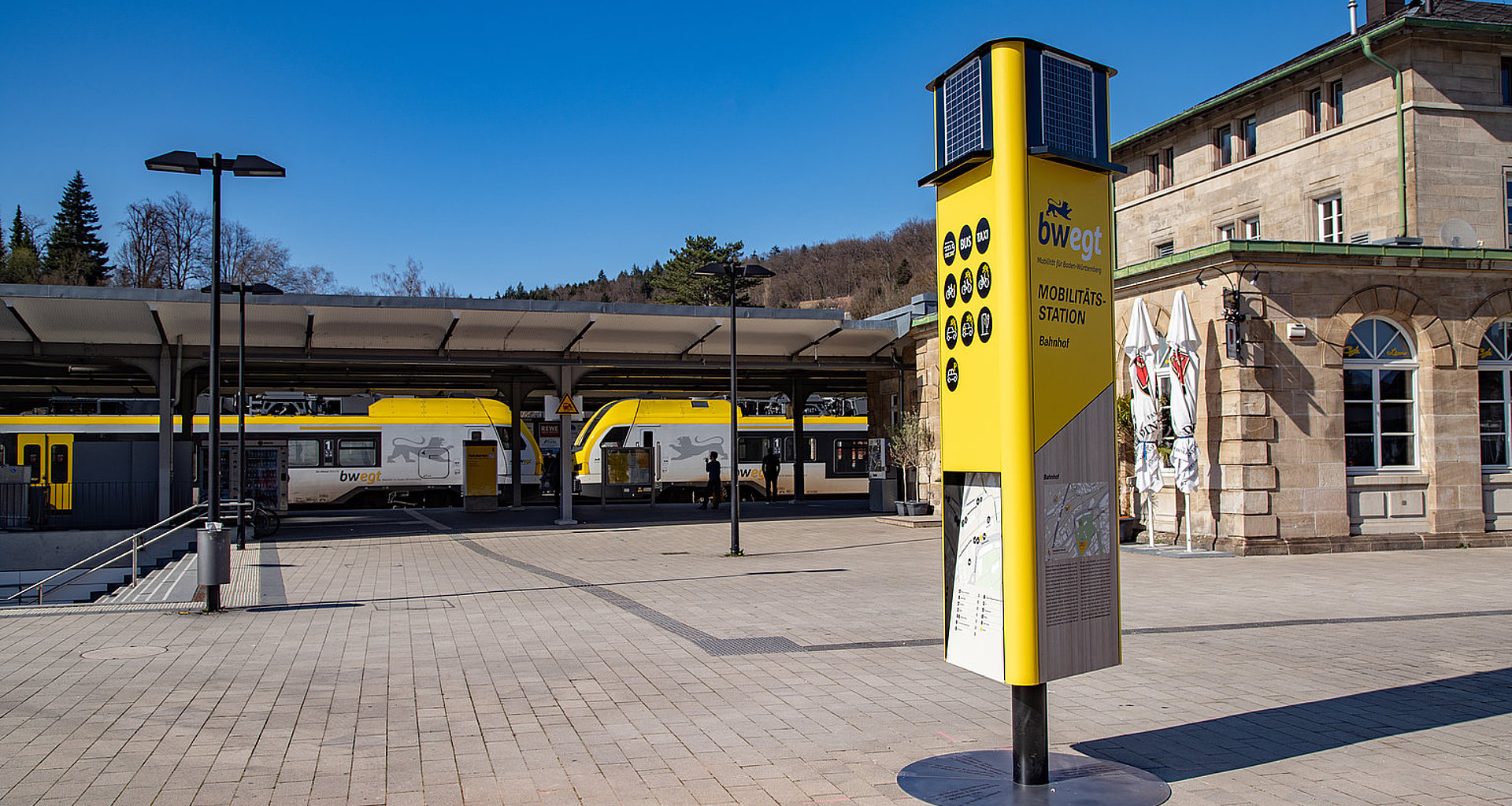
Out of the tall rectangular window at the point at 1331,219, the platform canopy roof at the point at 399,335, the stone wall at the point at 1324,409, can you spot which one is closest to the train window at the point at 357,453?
the platform canopy roof at the point at 399,335

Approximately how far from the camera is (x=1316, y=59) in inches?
992

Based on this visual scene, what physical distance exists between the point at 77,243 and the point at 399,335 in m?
90.6

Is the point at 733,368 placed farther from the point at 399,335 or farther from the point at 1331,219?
the point at 1331,219

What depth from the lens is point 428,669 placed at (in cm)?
796

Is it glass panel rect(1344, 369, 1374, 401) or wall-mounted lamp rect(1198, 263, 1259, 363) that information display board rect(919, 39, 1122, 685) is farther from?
glass panel rect(1344, 369, 1374, 401)

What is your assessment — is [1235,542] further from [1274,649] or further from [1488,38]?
[1488,38]

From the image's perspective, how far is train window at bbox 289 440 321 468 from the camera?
1297 inches

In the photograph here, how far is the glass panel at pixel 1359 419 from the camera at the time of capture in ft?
53.2

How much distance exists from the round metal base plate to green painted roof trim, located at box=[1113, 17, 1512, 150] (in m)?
23.3

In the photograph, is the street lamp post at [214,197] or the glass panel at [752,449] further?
the glass panel at [752,449]

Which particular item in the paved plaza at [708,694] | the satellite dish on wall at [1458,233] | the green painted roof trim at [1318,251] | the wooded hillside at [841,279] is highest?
the wooded hillside at [841,279]

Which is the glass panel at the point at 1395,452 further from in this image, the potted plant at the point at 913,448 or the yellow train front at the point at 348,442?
the yellow train front at the point at 348,442

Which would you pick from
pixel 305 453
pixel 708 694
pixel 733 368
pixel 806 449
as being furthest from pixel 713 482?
pixel 708 694

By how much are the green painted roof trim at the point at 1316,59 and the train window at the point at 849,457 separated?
13262 millimetres
